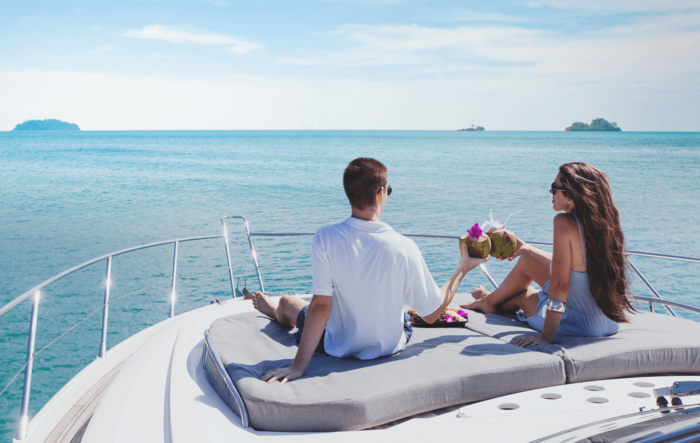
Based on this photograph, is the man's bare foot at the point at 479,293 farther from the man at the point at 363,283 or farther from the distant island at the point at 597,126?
the distant island at the point at 597,126

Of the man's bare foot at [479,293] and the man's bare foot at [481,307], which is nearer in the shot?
the man's bare foot at [481,307]

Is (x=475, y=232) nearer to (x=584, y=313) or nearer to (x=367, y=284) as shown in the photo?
(x=367, y=284)

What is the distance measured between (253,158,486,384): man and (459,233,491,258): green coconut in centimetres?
25

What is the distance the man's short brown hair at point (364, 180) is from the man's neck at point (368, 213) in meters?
0.02

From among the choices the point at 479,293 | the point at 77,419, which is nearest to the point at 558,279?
the point at 479,293

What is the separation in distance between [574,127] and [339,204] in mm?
162674

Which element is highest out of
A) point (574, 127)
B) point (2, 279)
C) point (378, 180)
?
point (574, 127)

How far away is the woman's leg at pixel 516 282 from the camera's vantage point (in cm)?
282

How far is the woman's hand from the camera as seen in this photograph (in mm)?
2375

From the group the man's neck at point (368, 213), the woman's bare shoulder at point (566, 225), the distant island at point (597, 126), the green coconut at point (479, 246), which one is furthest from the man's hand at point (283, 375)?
the distant island at point (597, 126)

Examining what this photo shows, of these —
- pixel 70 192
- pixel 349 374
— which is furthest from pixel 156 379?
pixel 70 192

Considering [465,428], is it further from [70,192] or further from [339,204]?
[70,192]

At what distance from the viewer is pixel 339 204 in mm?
23562

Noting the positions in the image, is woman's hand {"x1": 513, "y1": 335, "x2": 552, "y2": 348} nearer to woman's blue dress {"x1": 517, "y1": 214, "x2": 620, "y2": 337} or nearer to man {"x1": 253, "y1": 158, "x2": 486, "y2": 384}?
woman's blue dress {"x1": 517, "y1": 214, "x2": 620, "y2": 337}
